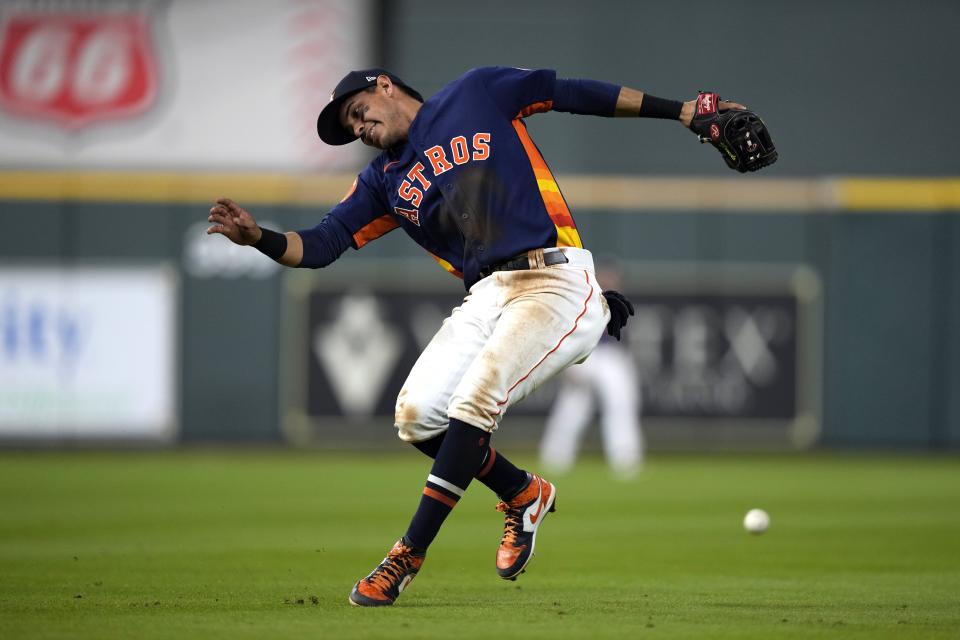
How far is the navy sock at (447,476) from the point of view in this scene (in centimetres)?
523

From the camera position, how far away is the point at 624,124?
19.5m

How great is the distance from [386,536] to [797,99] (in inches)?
495

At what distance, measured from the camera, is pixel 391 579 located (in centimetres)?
527

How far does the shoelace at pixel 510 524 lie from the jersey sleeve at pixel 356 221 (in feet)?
3.97

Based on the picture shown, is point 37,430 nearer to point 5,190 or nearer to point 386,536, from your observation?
point 5,190

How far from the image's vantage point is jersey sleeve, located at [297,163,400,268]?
5.88 meters

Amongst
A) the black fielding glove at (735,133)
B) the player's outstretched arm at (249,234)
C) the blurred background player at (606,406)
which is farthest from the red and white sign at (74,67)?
the black fielding glove at (735,133)

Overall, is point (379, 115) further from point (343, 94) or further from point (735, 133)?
point (735, 133)

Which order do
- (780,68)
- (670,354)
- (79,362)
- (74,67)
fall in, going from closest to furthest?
(79,362), (670,354), (74,67), (780,68)

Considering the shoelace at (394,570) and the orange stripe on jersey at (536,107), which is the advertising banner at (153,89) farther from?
the shoelace at (394,570)

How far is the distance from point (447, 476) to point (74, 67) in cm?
1494

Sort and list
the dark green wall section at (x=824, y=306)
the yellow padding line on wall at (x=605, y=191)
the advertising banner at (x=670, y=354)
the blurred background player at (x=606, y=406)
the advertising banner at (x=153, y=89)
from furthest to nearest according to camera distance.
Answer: the advertising banner at (x=153, y=89) < the yellow padding line on wall at (x=605, y=191) < the dark green wall section at (x=824, y=306) < the advertising banner at (x=670, y=354) < the blurred background player at (x=606, y=406)

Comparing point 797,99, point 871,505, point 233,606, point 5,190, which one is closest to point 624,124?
point 797,99

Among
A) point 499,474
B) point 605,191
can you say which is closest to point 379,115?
point 499,474
